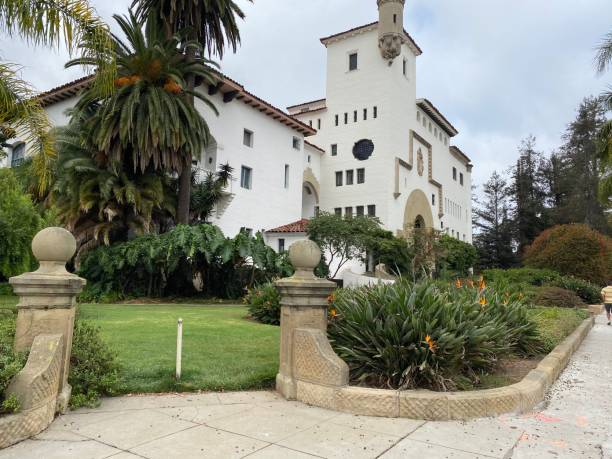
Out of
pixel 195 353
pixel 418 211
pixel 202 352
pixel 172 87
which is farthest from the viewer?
pixel 418 211

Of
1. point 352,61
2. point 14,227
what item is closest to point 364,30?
point 352,61

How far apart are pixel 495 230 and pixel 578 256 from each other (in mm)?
38164

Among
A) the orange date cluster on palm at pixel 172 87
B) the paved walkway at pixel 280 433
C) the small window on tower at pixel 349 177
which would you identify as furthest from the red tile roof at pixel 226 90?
the paved walkway at pixel 280 433

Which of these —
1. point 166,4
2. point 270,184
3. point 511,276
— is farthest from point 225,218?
point 511,276

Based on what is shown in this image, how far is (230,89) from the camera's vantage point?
1136 inches

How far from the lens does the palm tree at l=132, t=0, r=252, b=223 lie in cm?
2323

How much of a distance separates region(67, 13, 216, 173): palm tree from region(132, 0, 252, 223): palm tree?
110 cm

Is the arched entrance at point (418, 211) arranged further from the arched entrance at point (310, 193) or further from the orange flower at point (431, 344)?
the orange flower at point (431, 344)

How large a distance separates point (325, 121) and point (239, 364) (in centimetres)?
4055

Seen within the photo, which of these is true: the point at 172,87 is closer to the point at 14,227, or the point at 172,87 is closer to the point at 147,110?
the point at 147,110

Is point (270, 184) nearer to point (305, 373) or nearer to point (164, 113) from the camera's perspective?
point (164, 113)

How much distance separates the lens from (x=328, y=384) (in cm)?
531

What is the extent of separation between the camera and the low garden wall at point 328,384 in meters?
4.95

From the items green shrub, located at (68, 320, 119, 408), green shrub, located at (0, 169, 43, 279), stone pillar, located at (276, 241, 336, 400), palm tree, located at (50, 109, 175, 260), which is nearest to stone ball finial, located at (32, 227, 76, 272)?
green shrub, located at (68, 320, 119, 408)
